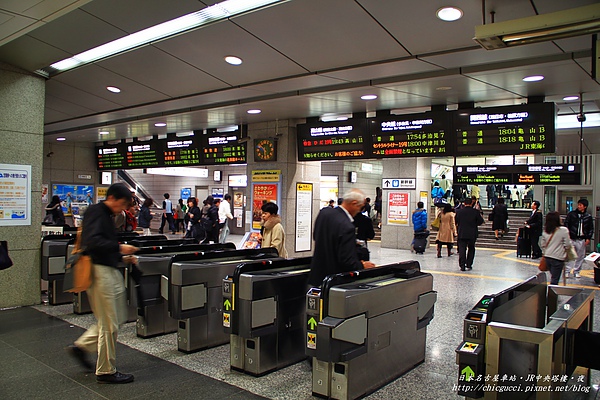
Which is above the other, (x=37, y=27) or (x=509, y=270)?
(x=37, y=27)

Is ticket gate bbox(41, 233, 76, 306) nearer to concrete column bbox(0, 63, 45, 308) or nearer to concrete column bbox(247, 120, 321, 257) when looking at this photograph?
concrete column bbox(0, 63, 45, 308)

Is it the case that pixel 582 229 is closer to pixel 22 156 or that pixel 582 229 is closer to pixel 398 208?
pixel 398 208

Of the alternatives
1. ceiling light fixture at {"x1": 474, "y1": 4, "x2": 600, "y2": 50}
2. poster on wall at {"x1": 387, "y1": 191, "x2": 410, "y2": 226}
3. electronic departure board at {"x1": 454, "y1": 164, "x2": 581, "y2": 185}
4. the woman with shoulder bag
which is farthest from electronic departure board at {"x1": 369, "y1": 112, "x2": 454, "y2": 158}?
poster on wall at {"x1": 387, "y1": 191, "x2": 410, "y2": 226}

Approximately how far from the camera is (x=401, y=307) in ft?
13.7

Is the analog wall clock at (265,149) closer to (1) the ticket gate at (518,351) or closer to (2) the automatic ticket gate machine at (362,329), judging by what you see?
(2) the automatic ticket gate machine at (362,329)

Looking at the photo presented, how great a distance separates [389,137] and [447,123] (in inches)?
38.5

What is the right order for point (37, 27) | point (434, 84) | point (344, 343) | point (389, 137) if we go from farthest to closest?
point (389, 137) → point (434, 84) → point (37, 27) → point (344, 343)

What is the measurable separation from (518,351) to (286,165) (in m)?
7.06

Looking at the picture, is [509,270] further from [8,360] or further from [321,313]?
[8,360]

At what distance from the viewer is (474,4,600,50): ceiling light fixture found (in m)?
3.50

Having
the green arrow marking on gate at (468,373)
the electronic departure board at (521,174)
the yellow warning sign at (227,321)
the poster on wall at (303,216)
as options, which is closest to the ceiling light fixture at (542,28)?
the green arrow marking on gate at (468,373)

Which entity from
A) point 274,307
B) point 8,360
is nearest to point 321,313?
point 274,307

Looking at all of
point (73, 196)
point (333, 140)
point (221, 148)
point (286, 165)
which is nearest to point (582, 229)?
point (333, 140)

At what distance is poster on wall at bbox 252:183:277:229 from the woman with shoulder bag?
5.30m
